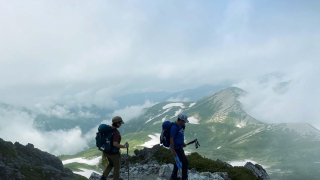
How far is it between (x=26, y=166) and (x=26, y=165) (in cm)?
68

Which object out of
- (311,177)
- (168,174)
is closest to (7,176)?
(168,174)

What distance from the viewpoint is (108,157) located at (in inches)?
435

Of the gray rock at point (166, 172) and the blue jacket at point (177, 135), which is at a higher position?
the blue jacket at point (177, 135)

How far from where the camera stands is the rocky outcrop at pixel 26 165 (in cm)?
2605

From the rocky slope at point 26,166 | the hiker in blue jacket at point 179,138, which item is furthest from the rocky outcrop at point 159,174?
the rocky slope at point 26,166

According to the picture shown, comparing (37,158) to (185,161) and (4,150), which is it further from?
(185,161)

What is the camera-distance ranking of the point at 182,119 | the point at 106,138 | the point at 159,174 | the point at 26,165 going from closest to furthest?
the point at 106,138, the point at 182,119, the point at 159,174, the point at 26,165

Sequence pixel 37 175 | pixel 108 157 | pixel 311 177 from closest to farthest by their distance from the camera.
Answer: pixel 108 157 < pixel 37 175 < pixel 311 177

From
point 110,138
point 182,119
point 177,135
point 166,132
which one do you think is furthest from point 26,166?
point 182,119

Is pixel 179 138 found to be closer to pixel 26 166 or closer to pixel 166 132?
pixel 166 132

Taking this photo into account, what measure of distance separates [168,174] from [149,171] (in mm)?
3195

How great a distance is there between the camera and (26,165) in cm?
3278

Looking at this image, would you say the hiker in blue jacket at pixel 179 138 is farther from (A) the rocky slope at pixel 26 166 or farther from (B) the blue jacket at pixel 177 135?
(A) the rocky slope at pixel 26 166

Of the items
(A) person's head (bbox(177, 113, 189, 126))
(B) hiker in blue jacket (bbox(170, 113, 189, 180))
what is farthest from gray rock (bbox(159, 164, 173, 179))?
(A) person's head (bbox(177, 113, 189, 126))
